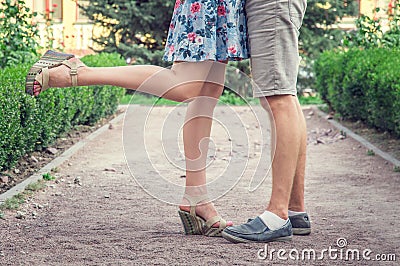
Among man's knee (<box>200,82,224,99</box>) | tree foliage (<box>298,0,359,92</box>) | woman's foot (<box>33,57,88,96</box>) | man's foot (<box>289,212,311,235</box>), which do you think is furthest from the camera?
tree foliage (<box>298,0,359,92</box>)

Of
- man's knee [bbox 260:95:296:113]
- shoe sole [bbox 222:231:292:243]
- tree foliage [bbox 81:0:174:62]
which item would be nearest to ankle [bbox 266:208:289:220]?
shoe sole [bbox 222:231:292:243]

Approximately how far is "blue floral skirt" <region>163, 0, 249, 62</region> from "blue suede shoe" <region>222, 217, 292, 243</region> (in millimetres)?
854

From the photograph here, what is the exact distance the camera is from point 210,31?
13.1 feet

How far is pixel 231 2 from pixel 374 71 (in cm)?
534

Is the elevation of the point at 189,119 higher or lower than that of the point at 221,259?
higher

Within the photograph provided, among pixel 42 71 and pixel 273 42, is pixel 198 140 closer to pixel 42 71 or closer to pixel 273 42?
pixel 273 42

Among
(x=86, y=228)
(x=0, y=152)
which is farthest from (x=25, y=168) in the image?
(x=86, y=228)

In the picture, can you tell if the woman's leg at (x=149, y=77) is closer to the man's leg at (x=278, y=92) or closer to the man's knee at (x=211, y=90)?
the man's knee at (x=211, y=90)

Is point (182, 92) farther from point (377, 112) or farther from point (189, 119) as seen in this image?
point (377, 112)

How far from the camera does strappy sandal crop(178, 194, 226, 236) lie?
13.9 feet

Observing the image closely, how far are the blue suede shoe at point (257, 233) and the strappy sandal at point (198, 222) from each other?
0.14 meters

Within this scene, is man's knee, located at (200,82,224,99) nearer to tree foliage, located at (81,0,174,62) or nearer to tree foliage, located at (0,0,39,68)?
tree foliage, located at (0,0,39,68)

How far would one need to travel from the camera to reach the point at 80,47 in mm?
22328

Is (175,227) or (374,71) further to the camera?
(374,71)
